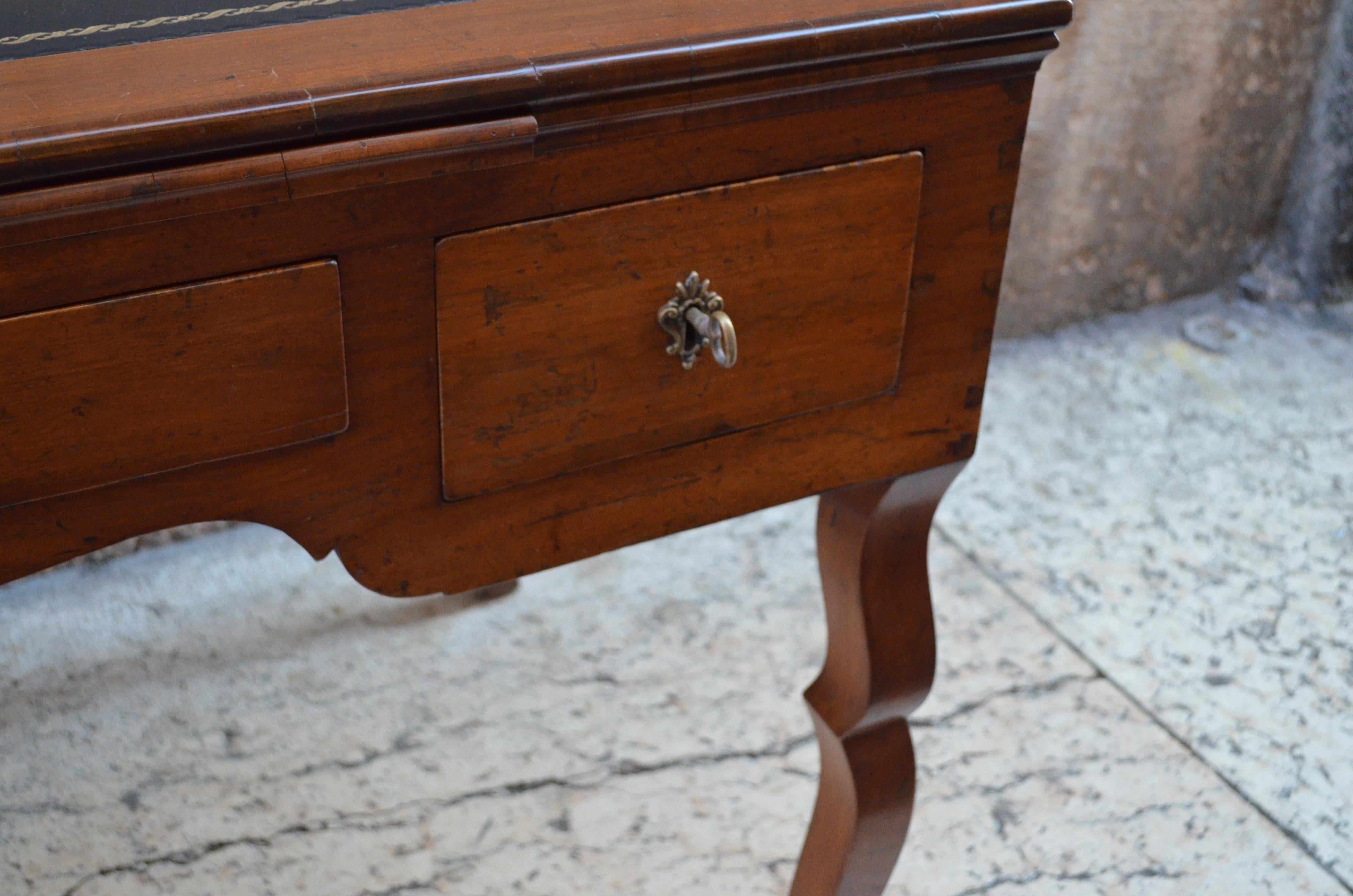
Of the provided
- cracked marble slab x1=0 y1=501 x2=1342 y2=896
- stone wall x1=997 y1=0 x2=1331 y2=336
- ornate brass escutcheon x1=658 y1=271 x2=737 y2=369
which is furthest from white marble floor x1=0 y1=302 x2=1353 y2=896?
ornate brass escutcheon x1=658 y1=271 x2=737 y2=369

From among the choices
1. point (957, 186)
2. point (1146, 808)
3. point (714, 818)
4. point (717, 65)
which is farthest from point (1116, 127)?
point (717, 65)

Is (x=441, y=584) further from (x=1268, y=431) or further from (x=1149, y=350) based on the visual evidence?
(x=1149, y=350)

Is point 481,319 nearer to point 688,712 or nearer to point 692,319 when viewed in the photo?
Result: point 692,319

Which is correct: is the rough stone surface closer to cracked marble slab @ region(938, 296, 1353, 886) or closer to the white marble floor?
cracked marble slab @ region(938, 296, 1353, 886)

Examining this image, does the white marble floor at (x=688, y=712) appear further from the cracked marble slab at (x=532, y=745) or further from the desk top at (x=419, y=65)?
the desk top at (x=419, y=65)

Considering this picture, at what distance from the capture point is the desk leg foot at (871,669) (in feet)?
3.35

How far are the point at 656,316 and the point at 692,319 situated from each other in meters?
0.02

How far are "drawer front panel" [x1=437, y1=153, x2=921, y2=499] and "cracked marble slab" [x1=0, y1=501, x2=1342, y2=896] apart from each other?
28.5 inches

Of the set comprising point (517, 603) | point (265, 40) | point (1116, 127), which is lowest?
point (517, 603)

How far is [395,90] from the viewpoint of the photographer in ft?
2.15

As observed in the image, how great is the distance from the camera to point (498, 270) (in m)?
0.74

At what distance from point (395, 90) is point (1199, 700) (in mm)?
1386

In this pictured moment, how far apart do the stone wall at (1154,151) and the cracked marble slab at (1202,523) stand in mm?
90

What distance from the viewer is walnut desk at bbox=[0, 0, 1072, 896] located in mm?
646
